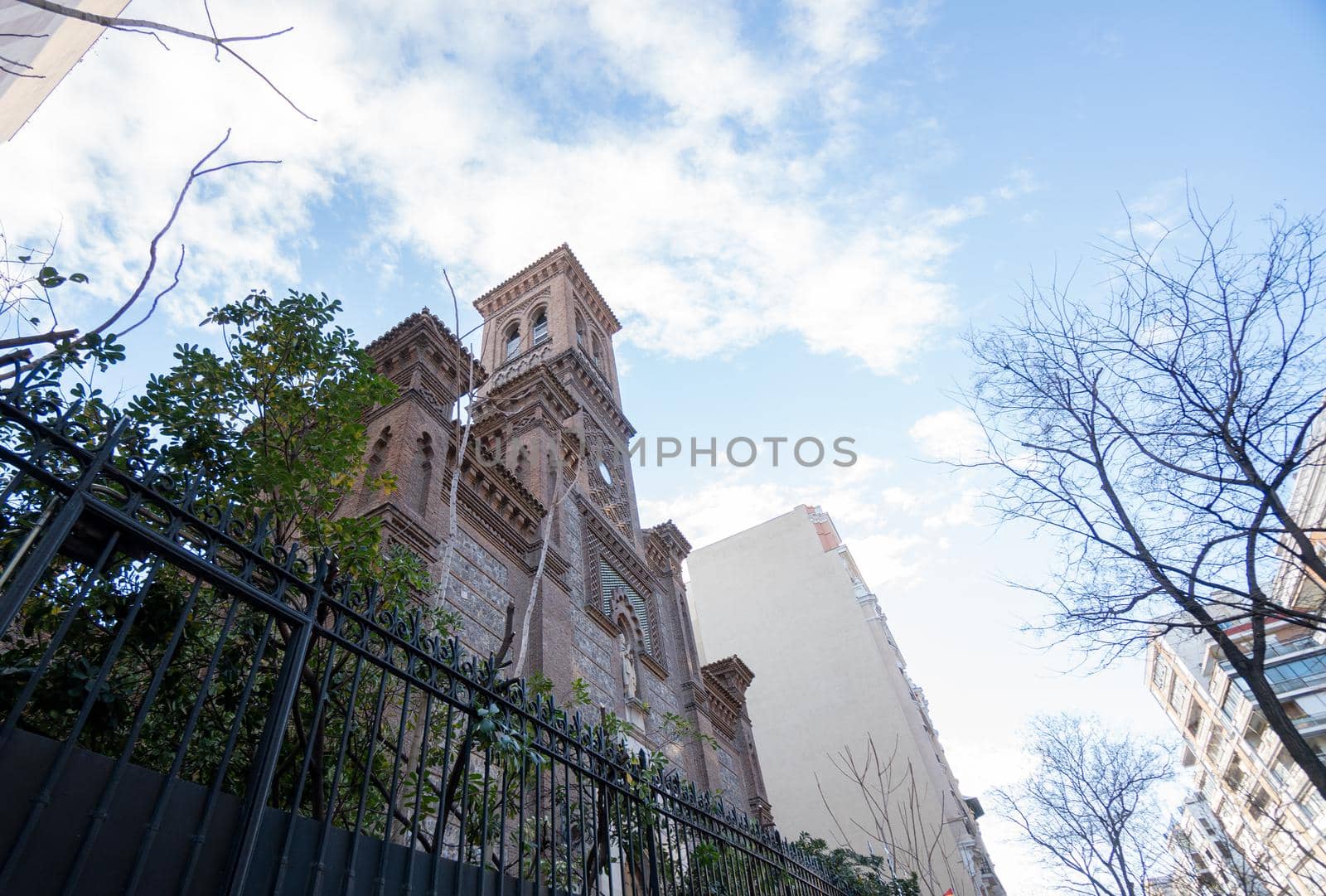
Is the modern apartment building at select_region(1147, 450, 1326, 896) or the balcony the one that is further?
the balcony

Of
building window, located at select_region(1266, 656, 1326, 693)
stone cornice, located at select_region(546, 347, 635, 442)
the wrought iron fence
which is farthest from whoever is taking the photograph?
building window, located at select_region(1266, 656, 1326, 693)

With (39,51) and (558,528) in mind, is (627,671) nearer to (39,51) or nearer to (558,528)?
(558,528)

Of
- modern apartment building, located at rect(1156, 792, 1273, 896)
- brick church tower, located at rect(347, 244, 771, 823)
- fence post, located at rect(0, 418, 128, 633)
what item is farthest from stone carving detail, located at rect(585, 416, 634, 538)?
fence post, located at rect(0, 418, 128, 633)

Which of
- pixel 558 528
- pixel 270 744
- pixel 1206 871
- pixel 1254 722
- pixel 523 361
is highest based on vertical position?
pixel 523 361

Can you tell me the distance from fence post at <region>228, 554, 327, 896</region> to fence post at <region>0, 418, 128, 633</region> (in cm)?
79

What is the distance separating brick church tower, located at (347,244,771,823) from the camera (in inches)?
392

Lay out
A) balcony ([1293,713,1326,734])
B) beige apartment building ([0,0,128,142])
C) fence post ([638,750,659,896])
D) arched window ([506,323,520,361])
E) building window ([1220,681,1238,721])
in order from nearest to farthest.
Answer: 1. fence post ([638,750,659,896])
2. beige apartment building ([0,0,128,142])
3. arched window ([506,323,520,361])
4. balcony ([1293,713,1326,734])
5. building window ([1220,681,1238,721])

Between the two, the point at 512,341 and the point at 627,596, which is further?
the point at 512,341

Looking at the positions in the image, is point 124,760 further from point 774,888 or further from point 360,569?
point 774,888

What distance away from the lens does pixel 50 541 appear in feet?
6.93

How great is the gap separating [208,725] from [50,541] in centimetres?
252

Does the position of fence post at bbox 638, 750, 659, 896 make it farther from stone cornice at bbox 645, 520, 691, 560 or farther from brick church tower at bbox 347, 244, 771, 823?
stone cornice at bbox 645, 520, 691, 560

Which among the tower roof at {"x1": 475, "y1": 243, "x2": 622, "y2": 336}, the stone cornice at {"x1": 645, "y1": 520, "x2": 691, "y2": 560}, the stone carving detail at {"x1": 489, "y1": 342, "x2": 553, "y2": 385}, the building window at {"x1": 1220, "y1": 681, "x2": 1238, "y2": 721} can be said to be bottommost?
the stone cornice at {"x1": 645, "y1": 520, "x2": 691, "y2": 560}

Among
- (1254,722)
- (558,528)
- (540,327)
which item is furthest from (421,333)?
(1254,722)
